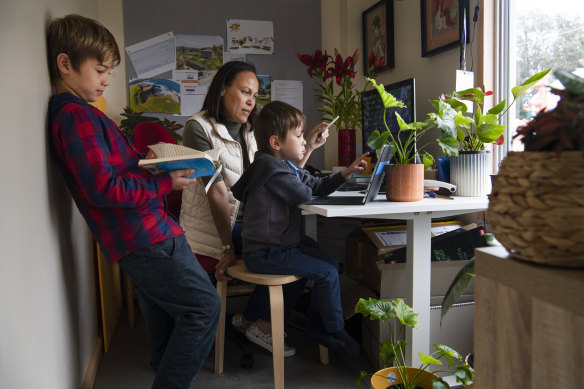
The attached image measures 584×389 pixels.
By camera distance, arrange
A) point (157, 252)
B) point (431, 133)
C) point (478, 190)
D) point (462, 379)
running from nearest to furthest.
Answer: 1. point (462, 379)
2. point (157, 252)
3. point (478, 190)
4. point (431, 133)

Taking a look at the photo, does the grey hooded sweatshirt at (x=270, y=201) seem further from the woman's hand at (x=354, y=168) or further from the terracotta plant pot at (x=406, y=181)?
the terracotta plant pot at (x=406, y=181)

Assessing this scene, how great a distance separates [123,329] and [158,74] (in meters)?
1.54

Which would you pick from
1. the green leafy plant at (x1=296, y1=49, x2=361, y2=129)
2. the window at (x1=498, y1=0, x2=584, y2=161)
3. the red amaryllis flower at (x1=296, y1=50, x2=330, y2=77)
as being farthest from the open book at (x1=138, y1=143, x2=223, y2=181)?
the red amaryllis flower at (x1=296, y1=50, x2=330, y2=77)

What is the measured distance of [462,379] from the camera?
0.97m

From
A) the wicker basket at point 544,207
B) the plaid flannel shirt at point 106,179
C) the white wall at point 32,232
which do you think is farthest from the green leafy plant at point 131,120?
the wicker basket at point 544,207

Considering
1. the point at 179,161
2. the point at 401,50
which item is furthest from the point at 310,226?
the point at 179,161

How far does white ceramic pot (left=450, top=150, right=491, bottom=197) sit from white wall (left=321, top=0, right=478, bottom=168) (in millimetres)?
581

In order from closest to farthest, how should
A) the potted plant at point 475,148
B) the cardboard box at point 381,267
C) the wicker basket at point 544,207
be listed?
the wicker basket at point 544,207 → the potted plant at point 475,148 → the cardboard box at point 381,267

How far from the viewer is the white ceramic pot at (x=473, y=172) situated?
5.28 feet

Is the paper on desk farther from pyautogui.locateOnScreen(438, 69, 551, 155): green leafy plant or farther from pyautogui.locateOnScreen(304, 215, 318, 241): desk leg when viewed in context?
pyautogui.locateOnScreen(438, 69, 551, 155): green leafy plant

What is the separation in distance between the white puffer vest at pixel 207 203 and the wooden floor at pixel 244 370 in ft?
1.62

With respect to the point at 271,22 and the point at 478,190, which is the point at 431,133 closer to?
the point at 478,190

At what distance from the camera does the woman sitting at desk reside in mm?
1841

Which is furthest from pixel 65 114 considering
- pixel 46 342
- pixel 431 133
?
pixel 431 133
